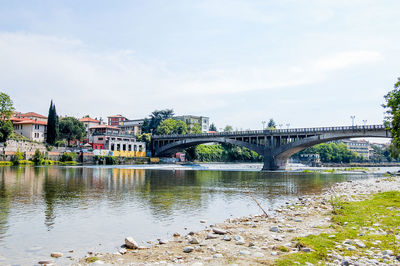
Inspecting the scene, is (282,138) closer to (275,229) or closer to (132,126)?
(275,229)

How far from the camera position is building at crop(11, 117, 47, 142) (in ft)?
379

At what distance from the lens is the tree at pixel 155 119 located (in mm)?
158850

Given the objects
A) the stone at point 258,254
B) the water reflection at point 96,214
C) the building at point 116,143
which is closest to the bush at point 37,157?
the building at point 116,143

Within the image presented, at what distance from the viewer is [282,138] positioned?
333 feet

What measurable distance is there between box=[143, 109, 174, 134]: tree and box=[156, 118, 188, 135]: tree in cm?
721

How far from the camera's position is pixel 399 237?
12.5 meters

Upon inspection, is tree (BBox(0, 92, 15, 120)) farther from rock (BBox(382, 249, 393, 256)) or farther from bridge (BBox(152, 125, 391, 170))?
rock (BBox(382, 249, 393, 256))

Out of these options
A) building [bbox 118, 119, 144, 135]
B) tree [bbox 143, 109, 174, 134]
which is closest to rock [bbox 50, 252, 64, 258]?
tree [bbox 143, 109, 174, 134]

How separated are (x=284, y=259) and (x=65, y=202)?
1982cm

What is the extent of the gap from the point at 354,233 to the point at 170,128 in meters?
135

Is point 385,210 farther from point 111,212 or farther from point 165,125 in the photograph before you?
point 165,125

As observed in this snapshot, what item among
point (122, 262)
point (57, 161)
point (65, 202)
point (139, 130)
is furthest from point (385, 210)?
point (139, 130)

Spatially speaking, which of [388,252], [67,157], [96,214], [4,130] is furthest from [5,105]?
[388,252]

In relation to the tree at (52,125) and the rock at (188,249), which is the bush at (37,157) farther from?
the rock at (188,249)
